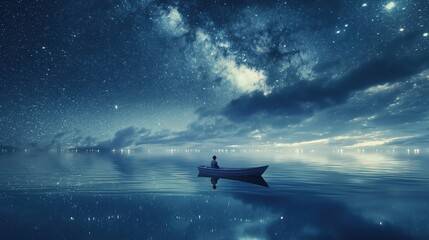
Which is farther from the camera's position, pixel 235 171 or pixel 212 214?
pixel 235 171

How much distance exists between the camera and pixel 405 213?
1770 centimetres

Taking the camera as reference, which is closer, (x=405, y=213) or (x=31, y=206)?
(x=405, y=213)

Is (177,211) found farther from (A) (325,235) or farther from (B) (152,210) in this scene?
(A) (325,235)

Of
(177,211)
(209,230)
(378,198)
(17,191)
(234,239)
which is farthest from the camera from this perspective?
(17,191)

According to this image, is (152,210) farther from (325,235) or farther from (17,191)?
(17,191)

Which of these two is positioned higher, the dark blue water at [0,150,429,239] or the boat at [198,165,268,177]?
the boat at [198,165,268,177]

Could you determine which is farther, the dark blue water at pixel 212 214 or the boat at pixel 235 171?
the boat at pixel 235 171

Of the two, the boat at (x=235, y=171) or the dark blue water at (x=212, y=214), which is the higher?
the boat at (x=235, y=171)

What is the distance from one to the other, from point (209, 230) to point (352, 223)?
26.8 ft

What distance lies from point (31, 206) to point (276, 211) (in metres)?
17.3

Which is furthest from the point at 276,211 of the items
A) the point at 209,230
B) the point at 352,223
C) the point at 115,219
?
the point at 115,219

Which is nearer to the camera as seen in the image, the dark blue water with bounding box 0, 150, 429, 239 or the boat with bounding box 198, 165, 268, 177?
the dark blue water with bounding box 0, 150, 429, 239

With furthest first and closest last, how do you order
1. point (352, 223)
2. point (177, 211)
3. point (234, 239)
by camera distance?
point (177, 211) → point (352, 223) → point (234, 239)

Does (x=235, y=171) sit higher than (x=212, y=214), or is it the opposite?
(x=235, y=171)
